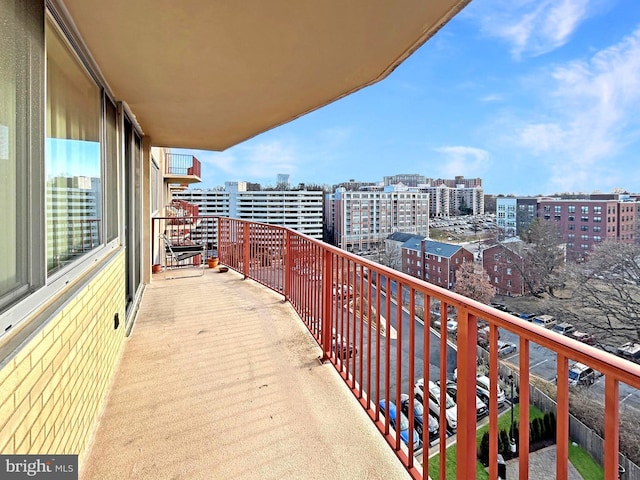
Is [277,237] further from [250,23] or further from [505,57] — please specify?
[505,57]

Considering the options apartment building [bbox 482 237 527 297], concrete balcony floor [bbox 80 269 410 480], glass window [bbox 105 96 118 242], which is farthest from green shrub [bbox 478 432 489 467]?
apartment building [bbox 482 237 527 297]

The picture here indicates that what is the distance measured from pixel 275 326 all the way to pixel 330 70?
244 cm

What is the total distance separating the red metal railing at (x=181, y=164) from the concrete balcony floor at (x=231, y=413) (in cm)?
930

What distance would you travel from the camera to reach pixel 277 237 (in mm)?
4762

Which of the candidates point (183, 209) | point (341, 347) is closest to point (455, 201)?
point (183, 209)

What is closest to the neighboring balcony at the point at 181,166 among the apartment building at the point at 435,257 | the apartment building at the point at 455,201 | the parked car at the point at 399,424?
the apartment building at the point at 455,201

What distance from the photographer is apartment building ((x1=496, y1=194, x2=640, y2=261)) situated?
5.32 metres

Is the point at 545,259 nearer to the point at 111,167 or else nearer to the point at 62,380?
the point at 111,167

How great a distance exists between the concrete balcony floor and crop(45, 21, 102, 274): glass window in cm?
101

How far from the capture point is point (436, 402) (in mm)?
1689

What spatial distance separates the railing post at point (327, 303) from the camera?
2.68m

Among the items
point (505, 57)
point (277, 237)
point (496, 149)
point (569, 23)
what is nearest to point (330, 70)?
point (277, 237)

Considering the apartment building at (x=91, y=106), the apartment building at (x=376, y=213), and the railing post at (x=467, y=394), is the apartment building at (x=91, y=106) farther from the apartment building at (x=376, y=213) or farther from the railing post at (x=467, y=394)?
the apartment building at (x=376, y=213)

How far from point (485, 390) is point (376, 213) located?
23.3 feet
